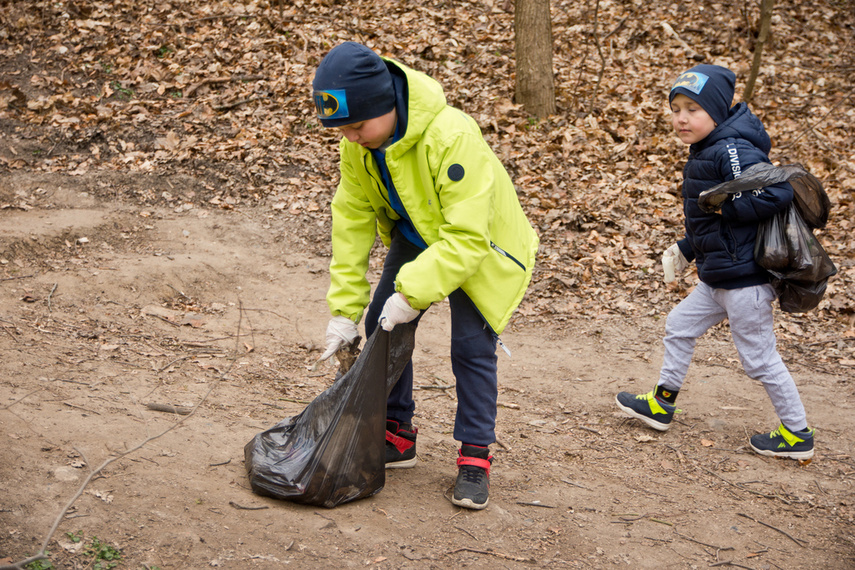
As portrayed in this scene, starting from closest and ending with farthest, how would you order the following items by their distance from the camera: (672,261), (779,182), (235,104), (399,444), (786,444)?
(399,444), (779,182), (786,444), (672,261), (235,104)

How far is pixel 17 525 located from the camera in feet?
7.23

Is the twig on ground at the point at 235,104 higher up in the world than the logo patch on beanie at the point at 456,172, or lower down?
lower down

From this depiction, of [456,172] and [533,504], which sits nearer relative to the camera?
[456,172]

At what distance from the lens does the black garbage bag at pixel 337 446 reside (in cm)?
261

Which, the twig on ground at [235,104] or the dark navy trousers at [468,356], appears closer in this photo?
the dark navy trousers at [468,356]

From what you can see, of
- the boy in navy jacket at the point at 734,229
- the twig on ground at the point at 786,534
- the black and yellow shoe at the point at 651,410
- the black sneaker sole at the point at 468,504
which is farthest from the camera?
the black and yellow shoe at the point at 651,410

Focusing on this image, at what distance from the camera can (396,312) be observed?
8.38 feet

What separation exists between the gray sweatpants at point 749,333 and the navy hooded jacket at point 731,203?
9 cm

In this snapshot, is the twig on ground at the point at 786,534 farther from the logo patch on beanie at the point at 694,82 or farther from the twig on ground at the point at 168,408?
the twig on ground at the point at 168,408

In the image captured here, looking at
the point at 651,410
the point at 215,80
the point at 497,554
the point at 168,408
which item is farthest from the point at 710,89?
the point at 215,80

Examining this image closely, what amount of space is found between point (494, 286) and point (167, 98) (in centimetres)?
→ 680

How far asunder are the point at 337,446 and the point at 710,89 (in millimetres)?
2469

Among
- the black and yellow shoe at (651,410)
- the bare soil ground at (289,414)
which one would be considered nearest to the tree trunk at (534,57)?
the bare soil ground at (289,414)

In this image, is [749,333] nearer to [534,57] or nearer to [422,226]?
[422,226]
